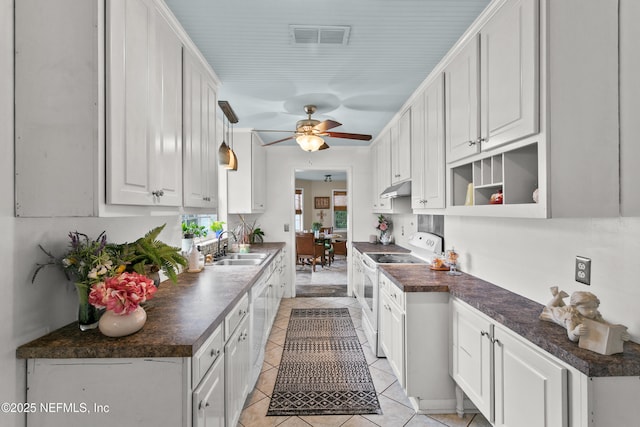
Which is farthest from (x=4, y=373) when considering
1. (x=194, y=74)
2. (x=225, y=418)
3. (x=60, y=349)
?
(x=194, y=74)

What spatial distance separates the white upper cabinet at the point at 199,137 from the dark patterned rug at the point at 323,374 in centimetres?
157

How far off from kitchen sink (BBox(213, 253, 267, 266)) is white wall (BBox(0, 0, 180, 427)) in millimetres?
1764

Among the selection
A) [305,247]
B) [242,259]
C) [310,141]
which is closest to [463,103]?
[310,141]

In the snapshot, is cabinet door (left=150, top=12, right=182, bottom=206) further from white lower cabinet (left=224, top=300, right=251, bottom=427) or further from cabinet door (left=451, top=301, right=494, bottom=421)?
cabinet door (left=451, top=301, right=494, bottom=421)

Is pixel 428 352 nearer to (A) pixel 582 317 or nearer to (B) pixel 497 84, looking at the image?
(A) pixel 582 317

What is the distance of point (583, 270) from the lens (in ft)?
4.63

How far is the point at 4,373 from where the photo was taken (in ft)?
3.53

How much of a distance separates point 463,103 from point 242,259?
8.54 feet

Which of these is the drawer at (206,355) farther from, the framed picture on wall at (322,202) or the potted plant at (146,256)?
the framed picture on wall at (322,202)

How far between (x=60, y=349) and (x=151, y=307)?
0.45 meters

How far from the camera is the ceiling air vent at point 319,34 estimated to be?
6.15 feet

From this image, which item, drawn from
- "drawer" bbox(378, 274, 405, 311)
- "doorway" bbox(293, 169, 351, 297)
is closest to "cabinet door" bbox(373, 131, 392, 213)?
"drawer" bbox(378, 274, 405, 311)

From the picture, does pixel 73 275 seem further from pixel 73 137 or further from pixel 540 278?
pixel 540 278

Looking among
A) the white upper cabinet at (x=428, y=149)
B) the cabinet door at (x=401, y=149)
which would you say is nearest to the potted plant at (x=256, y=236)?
the cabinet door at (x=401, y=149)
